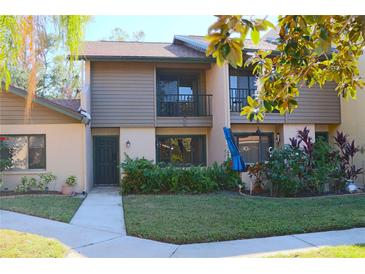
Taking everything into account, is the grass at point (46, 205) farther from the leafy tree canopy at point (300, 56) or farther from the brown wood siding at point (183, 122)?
the leafy tree canopy at point (300, 56)

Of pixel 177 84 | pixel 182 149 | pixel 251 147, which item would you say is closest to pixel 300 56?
pixel 251 147

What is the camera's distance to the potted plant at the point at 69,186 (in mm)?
12748

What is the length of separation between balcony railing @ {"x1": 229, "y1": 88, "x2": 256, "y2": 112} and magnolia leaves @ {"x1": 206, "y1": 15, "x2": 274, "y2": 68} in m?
11.6

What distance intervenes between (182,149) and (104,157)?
3.40 m

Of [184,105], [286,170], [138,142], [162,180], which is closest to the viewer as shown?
[286,170]

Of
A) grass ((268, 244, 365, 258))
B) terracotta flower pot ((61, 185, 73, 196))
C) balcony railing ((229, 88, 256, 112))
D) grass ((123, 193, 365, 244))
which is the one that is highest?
balcony railing ((229, 88, 256, 112))

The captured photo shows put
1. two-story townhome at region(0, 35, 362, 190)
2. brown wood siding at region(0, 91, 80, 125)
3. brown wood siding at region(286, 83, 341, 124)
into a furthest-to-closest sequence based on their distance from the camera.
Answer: brown wood siding at region(286, 83, 341, 124) < two-story townhome at region(0, 35, 362, 190) < brown wood siding at region(0, 91, 80, 125)

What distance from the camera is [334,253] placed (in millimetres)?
5590

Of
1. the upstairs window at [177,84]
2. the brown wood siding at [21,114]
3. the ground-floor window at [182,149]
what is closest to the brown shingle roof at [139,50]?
the upstairs window at [177,84]

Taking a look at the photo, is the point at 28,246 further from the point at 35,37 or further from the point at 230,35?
the point at 230,35

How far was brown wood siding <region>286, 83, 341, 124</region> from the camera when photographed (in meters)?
15.1

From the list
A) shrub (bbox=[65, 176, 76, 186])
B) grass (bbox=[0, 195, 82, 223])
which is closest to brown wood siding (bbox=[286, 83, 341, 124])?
shrub (bbox=[65, 176, 76, 186])

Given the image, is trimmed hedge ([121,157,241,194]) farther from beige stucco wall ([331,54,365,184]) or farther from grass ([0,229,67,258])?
beige stucco wall ([331,54,365,184])
